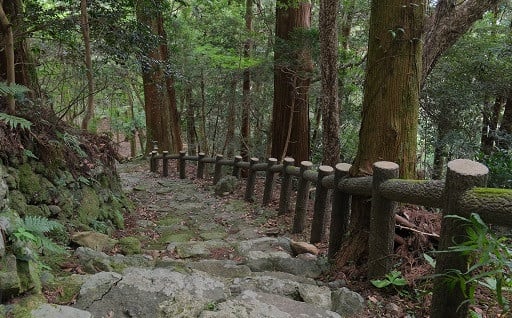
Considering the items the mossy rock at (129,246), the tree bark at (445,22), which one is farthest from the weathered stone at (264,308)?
the tree bark at (445,22)

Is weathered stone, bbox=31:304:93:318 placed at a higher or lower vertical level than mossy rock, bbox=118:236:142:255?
higher

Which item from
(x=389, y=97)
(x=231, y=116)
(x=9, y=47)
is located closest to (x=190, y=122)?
(x=231, y=116)

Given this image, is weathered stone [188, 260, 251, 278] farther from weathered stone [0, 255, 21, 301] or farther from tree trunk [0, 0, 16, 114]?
tree trunk [0, 0, 16, 114]

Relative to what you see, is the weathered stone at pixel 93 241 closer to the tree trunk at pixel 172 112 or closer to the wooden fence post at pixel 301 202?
the wooden fence post at pixel 301 202

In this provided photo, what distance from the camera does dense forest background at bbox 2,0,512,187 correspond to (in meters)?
5.27

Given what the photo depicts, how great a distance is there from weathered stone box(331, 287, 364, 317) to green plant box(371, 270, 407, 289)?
0.58 ft

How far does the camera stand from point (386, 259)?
8.87ft

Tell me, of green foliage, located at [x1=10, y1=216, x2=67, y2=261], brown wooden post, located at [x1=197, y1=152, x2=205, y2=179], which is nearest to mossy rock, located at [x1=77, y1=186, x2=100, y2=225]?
green foliage, located at [x1=10, y1=216, x2=67, y2=261]

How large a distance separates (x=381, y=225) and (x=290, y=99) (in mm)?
6531

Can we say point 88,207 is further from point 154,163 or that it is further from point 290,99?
point 154,163

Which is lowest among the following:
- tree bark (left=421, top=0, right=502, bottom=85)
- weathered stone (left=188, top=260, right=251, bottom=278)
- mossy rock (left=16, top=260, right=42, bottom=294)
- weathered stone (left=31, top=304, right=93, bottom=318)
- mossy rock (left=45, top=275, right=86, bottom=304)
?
weathered stone (left=188, top=260, right=251, bottom=278)

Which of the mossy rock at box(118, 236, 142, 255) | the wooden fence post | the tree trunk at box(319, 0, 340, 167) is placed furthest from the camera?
the tree trunk at box(319, 0, 340, 167)

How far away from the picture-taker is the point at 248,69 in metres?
9.93

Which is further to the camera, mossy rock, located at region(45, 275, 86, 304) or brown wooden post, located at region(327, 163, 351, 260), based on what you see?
brown wooden post, located at region(327, 163, 351, 260)
